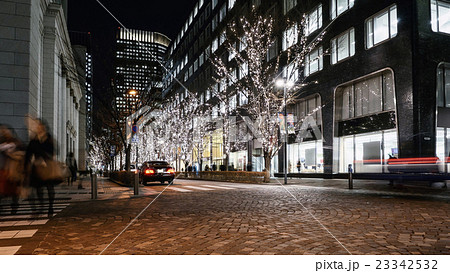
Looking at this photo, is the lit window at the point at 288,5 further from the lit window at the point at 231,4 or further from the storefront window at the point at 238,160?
the storefront window at the point at 238,160

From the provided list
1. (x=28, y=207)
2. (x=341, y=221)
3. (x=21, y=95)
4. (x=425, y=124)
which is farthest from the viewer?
(x=425, y=124)

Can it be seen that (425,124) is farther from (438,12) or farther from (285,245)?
(285,245)

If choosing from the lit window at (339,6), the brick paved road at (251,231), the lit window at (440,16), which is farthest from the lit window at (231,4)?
the brick paved road at (251,231)

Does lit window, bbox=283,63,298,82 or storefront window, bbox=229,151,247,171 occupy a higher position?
lit window, bbox=283,63,298,82

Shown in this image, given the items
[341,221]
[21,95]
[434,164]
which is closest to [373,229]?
[341,221]

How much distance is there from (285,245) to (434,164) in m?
12.3

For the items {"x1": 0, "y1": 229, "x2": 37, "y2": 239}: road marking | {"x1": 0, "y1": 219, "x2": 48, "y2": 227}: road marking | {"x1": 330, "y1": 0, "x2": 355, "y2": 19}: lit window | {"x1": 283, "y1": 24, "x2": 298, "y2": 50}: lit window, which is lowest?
{"x1": 0, "y1": 219, "x2": 48, "y2": 227}: road marking

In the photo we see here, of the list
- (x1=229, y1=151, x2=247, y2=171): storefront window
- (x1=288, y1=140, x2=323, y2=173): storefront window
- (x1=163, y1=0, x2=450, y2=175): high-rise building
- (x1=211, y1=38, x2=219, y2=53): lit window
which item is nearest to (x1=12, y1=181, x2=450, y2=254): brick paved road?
(x1=163, y1=0, x2=450, y2=175): high-rise building

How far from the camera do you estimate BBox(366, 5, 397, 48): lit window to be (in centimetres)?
2159

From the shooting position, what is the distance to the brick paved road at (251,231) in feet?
15.7

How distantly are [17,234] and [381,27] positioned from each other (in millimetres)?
23157

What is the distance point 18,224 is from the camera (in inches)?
286

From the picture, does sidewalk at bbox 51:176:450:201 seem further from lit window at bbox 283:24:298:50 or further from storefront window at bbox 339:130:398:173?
lit window at bbox 283:24:298:50

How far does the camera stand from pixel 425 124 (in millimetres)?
19594
